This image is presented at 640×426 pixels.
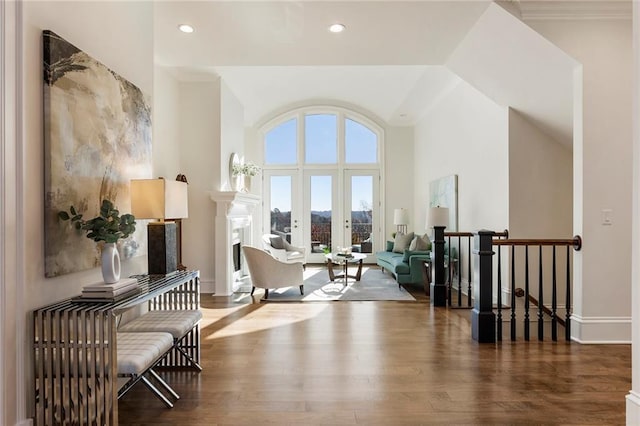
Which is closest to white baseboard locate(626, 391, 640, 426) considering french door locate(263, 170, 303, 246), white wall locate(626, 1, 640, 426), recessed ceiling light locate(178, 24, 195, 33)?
white wall locate(626, 1, 640, 426)

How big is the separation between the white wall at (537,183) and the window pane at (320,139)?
16.0 ft

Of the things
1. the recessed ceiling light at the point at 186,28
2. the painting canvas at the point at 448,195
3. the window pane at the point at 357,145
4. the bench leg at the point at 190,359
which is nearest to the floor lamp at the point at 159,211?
the bench leg at the point at 190,359

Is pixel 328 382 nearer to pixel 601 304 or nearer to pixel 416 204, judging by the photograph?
pixel 601 304

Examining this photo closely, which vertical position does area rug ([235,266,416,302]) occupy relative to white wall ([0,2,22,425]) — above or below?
below

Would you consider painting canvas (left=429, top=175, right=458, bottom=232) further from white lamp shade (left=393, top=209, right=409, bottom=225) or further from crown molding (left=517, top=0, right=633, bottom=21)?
crown molding (left=517, top=0, right=633, bottom=21)

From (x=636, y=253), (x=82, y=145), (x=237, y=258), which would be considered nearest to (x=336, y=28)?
(x=82, y=145)

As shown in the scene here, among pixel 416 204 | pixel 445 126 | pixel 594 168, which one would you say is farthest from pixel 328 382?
pixel 416 204

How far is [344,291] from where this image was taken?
18.6 feet

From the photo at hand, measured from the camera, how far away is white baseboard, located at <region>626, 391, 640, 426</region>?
1.82m

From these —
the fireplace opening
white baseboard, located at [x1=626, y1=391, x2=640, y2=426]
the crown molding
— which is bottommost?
white baseboard, located at [x1=626, y1=391, x2=640, y2=426]

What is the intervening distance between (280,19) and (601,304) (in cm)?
390

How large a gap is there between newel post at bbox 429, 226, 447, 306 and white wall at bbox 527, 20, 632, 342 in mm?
1706

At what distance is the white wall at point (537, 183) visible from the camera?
4.52 metres

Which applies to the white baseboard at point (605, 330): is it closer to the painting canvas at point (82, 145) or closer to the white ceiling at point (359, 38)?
the white ceiling at point (359, 38)
